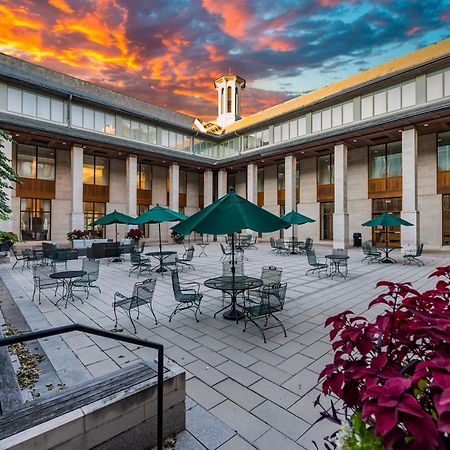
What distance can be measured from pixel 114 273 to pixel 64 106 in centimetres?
1830

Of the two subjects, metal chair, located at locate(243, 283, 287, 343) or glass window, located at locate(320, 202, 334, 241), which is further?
glass window, located at locate(320, 202, 334, 241)

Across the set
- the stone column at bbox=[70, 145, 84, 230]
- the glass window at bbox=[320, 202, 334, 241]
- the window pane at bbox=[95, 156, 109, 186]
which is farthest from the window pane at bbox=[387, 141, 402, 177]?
the window pane at bbox=[95, 156, 109, 186]

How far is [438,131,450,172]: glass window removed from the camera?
20.3 m

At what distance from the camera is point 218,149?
3456 cm

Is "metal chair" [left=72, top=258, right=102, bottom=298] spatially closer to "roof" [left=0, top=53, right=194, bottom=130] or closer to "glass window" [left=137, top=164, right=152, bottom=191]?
"roof" [left=0, top=53, right=194, bottom=130]

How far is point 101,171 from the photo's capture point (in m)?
27.0

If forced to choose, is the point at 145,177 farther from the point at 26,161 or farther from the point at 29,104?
the point at 29,104

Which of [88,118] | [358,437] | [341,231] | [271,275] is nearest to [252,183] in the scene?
[341,231]

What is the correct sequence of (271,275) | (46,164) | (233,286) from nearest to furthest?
(233,286), (271,275), (46,164)

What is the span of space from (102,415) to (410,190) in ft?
71.0

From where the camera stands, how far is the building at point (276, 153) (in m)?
19.5

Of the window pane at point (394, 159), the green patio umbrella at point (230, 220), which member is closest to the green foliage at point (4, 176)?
the green patio umbrella at point (230, 220)

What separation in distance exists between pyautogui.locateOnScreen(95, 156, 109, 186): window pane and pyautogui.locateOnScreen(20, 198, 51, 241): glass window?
4.91 m

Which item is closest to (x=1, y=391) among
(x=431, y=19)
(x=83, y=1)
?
(x=83, y=1)
